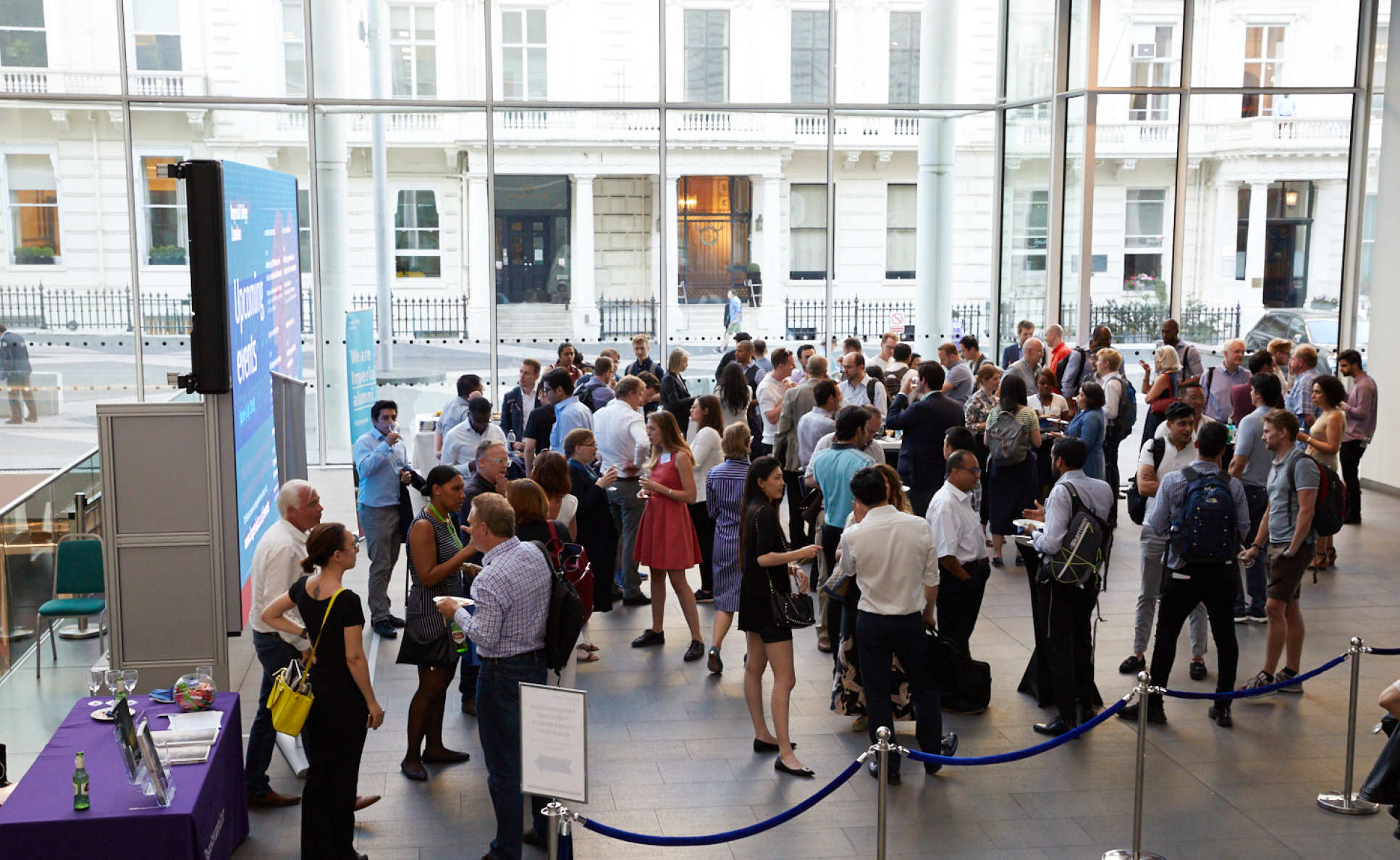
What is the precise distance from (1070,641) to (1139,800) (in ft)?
4.28

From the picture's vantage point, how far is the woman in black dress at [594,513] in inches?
307

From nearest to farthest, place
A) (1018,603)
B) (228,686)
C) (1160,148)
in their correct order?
1. (228,686)
2. (1018,603)
3. (1160,148)

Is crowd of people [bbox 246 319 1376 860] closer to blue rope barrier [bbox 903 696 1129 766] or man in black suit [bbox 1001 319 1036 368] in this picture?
blue rope barrier [bbox 903 696 1129 766]

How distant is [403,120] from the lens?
13.6 meters

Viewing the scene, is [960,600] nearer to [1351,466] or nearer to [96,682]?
[96,682]

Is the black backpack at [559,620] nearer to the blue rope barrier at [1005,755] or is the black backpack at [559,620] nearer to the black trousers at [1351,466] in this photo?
the blue rope barrier at [1005,755]

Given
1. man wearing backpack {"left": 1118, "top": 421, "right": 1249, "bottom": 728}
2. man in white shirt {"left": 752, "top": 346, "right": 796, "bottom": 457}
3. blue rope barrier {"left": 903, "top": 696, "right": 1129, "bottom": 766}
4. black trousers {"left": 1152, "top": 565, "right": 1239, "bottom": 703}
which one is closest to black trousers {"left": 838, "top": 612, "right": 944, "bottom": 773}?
blue rope barrier {"left": 903, "top": 696, "right": 1129, "bottom": 766}

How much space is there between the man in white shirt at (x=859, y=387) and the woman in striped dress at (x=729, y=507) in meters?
3.38

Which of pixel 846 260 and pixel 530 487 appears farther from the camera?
pixel 846 260

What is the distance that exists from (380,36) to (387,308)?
288cm

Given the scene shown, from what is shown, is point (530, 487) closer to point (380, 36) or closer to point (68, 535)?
point (68, 535)

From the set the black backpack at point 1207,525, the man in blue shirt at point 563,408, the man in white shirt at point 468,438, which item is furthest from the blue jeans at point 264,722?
the black backpack at point 1207,525

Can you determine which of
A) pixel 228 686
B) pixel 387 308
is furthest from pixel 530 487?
pixel 387 308

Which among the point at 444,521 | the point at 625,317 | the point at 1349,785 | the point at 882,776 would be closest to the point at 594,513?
the point at 444,521
